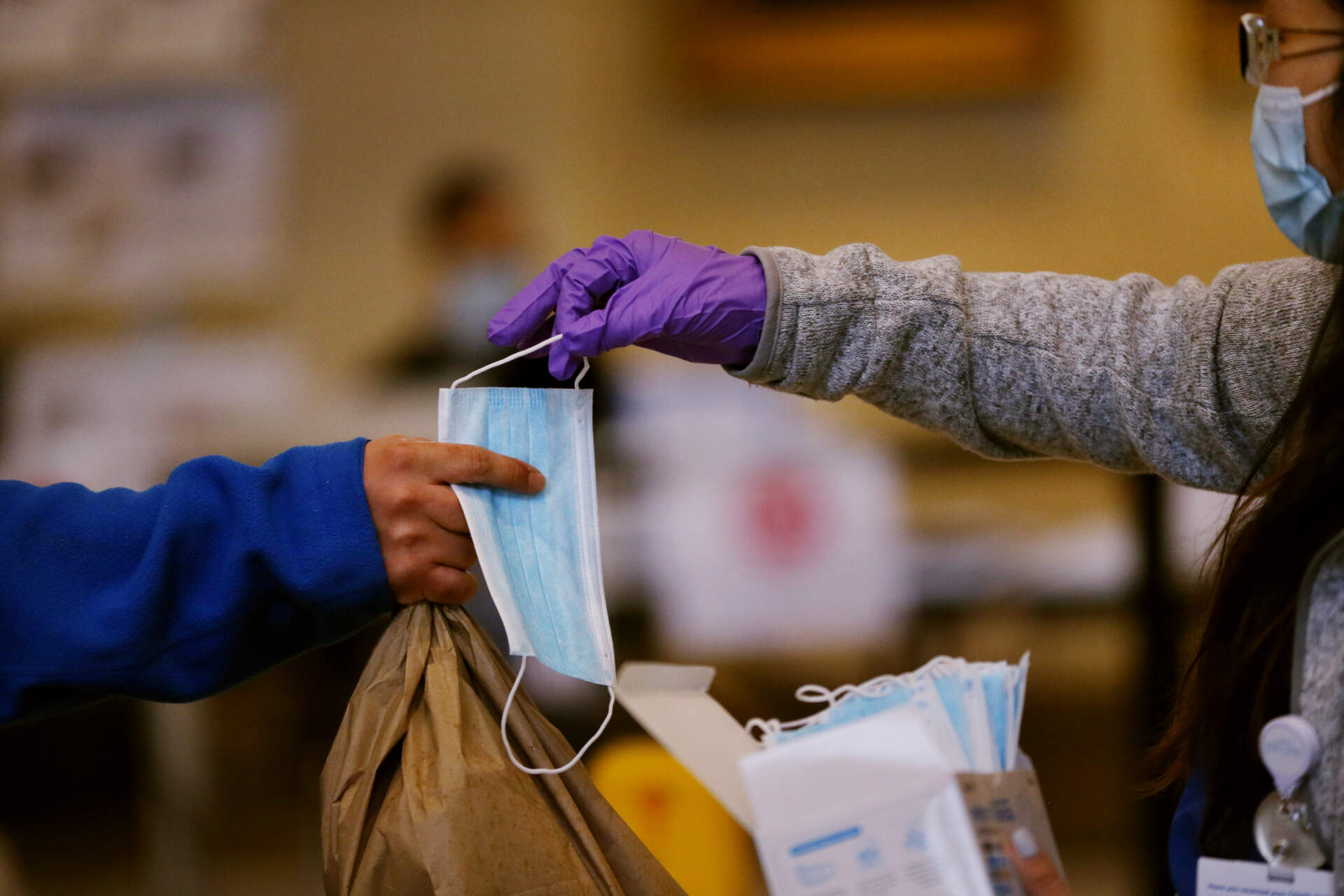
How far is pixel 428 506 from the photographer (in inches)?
34.9

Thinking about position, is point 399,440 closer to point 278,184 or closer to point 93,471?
point 93,471

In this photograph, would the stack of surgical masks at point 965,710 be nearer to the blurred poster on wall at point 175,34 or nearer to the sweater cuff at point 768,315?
the sweater cuff at point 768,315

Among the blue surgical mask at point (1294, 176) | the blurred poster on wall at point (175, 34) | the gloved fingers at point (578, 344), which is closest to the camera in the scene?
the blue surgical mask at point (1294, 176)

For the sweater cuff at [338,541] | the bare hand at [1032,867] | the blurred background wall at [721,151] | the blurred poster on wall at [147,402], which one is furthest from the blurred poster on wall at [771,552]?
the bare hand at [1032,867]

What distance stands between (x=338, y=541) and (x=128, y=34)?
2.50 metres

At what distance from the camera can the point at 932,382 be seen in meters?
1.00

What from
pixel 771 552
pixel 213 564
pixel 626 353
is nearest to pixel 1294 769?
pixel 213 564

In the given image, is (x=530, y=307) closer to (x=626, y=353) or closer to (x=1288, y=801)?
(x=1288, y=801)

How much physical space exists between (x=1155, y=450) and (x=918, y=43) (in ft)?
9.11

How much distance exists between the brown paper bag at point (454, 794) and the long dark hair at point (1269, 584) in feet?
1.35

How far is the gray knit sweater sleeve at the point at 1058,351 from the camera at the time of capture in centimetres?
92

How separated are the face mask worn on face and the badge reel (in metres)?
0.47

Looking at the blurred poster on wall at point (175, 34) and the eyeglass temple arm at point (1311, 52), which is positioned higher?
the blurred poster on wall at point (175, 34)

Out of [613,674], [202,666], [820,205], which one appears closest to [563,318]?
[613,674]
